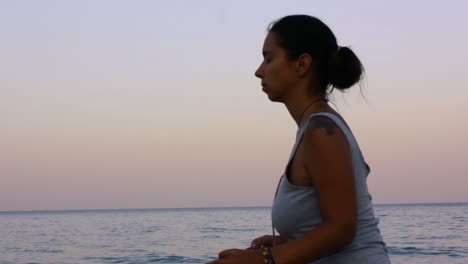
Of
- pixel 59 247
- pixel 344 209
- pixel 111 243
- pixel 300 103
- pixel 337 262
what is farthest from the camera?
pixel 111 243

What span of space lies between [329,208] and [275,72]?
17.9 inches

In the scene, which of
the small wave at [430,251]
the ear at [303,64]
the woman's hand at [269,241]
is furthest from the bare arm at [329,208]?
the small wave at [430,251]

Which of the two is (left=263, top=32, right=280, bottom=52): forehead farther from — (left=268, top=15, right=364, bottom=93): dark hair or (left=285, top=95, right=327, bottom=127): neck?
(left=285, top=95, right=327, bottom=127): neck

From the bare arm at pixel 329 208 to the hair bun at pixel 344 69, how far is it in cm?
32

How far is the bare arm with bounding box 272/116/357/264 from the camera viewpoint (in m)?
1.87

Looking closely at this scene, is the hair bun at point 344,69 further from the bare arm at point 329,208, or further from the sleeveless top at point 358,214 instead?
the bare arm at point 329,208

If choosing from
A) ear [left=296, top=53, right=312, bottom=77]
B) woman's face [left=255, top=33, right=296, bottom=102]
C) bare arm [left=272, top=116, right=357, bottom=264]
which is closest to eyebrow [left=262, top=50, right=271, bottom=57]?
woman's face [left=255, top=33, right=296, bottom=102]

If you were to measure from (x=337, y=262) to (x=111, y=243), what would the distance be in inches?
1190

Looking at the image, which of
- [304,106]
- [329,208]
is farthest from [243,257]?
[304,106]

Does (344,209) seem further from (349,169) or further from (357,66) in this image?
(357,66)

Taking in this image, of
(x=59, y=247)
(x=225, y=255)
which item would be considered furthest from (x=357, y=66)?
(x=59, y=247)

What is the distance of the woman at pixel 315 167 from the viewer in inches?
73.9

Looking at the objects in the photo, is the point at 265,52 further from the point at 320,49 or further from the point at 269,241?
the point at 269,241

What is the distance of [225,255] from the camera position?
6.37 feet
